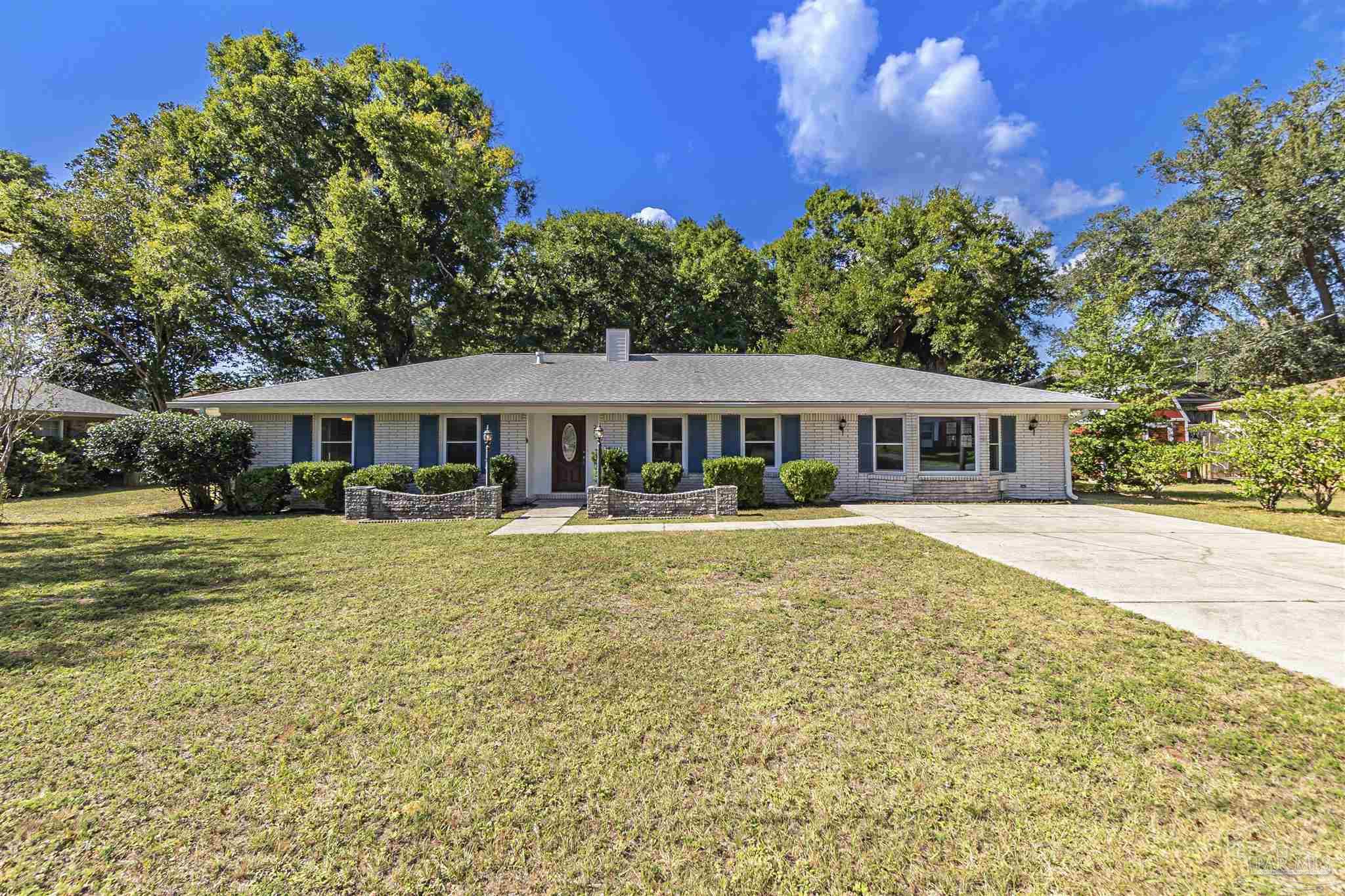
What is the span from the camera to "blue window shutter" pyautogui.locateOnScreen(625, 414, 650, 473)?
11805mm

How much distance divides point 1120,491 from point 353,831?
18105 millimetres

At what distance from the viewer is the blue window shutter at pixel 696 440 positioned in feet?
39.0

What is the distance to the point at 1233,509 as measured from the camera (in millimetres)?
10391

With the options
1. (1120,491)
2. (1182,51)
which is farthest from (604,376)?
(1182,51)

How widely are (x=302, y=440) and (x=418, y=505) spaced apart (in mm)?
4211

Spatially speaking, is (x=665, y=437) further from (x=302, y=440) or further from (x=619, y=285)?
(x=619, y=285)

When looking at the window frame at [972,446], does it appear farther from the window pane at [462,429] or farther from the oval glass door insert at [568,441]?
the window pane at [462,429]

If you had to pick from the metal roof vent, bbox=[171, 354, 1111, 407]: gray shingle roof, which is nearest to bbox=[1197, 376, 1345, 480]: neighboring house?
bbox=[171, 354, 1111, 407]: gray shingle roof

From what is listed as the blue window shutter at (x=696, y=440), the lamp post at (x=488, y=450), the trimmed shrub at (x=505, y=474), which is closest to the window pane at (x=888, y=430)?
the blue window shutter at (x=696, y=440)

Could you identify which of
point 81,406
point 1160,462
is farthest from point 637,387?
point 81,406

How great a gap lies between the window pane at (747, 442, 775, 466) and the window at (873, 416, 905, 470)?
258 centimetres

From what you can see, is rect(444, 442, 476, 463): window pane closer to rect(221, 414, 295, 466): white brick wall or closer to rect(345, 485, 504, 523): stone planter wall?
rect(345, 485, 504, 523): stone planter wall

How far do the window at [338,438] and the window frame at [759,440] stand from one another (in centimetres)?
926

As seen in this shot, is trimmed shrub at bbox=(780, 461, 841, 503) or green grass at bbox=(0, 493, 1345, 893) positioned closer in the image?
green grass at bbox=(0, 493, 1345, 893)
